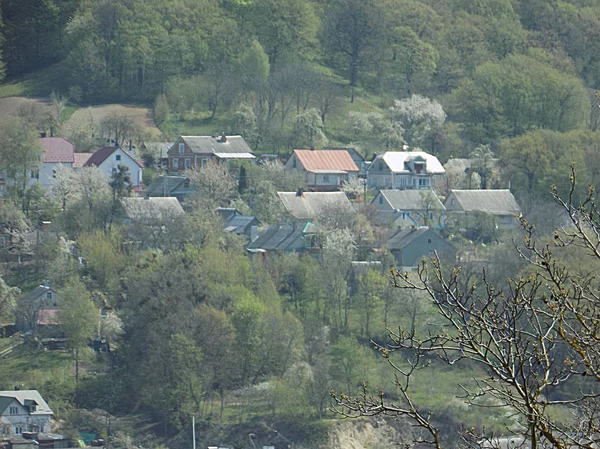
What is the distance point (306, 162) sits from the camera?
6475 cm

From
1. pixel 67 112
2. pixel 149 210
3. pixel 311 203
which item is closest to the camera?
pixel 149 210

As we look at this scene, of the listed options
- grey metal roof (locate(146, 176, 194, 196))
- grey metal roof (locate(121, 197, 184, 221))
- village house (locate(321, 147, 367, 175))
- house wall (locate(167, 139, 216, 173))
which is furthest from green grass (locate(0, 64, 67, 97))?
grey metal roof (locate(121, 197, 184, 221))

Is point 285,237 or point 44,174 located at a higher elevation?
point 285,237

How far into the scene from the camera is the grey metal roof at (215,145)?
6481cm

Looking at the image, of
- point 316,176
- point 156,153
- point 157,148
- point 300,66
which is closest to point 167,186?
point 156,153

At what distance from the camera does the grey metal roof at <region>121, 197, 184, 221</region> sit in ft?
178

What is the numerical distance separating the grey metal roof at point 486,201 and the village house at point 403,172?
348 centimetres

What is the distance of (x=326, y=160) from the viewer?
65.8 m

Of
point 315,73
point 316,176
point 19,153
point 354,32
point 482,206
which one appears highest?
point 354,32

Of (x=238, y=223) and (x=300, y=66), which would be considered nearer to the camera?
(x=238, y=223)

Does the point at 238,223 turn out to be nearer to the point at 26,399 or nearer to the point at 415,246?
the point at 415,246

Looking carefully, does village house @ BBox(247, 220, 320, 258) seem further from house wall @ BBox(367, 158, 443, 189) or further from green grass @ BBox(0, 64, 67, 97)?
green grass @ BBox(0, 64, 67, 97)

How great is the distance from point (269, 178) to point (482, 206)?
9.35 metres

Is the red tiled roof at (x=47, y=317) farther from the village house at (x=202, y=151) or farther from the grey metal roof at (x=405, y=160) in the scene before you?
the grey metal roof at (x=405, y=160)
